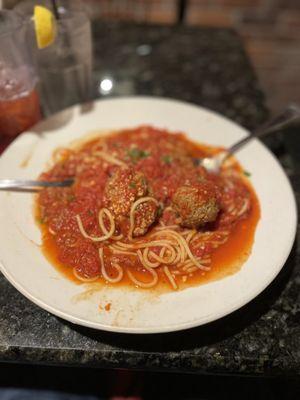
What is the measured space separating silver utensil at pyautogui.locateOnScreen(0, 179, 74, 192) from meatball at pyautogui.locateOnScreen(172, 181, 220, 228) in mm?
892

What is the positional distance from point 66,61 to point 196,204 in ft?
6.13

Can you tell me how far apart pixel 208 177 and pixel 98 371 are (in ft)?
5.41

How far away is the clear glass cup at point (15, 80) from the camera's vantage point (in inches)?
112

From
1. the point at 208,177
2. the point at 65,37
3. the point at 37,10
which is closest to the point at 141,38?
the point at 65,37

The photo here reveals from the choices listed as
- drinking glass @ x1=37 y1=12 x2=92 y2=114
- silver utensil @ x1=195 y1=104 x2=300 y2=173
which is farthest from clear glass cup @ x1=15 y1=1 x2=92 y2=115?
silver utensil @ x1=195 y1=104 x2=300 y2=173

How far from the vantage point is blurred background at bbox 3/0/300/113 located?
6168mm

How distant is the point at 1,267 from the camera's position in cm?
218

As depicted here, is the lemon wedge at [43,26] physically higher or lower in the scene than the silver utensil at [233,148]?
higher

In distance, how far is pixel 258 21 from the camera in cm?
672

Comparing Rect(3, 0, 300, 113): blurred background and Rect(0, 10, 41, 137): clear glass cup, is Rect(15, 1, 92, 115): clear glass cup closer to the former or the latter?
Rect(0, 10, 41, 137): clear glass cup

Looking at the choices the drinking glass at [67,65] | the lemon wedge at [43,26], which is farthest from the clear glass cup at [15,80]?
the drinking glass at [67,65]

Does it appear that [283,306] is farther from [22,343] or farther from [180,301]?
[22,343]

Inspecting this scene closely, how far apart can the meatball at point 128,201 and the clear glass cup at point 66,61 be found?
1.38 metres

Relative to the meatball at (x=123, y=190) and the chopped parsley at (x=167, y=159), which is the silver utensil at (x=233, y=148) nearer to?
the chopped parsley at (x=167, y=159)
